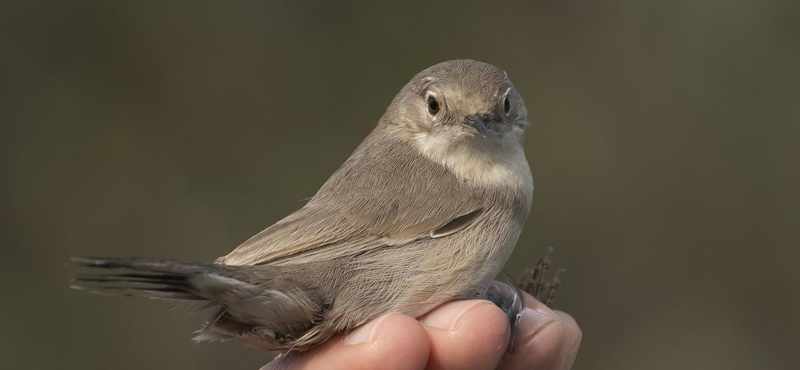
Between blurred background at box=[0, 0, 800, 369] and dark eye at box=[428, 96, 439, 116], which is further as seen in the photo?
blurred background at box=[0, 0, 800, 369]

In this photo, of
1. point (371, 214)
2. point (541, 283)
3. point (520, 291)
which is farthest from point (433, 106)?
point (541, 283)

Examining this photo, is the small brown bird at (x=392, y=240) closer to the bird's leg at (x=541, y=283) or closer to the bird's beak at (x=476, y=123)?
Result: the bird's beak at (x=476, y=123)

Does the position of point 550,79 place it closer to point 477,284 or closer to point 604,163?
point 604,163

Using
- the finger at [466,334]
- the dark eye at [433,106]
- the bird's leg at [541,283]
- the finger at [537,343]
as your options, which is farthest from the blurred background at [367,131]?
the finger at [466,334]

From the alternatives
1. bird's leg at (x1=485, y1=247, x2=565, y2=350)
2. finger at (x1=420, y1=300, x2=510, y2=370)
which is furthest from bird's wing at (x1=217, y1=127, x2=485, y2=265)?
bird's leg at (x1=485, y1=247, x2=565, y2=350)

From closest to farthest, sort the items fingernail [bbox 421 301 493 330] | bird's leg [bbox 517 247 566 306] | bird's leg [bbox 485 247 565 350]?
1. fingernail [bbox 421 301 493 330]
2. bird's leg [bbox 485 247 565 350]
3. bird's leg [bbox 517 247 566 306]

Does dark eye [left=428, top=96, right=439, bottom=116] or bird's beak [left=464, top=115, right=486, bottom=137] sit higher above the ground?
dark eye [left=428, top=96, right=439, bottom=116]

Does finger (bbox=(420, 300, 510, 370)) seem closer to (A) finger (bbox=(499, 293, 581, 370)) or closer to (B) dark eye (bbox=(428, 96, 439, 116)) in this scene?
(A) finger (bbox=(499, 293, 581, 370))
